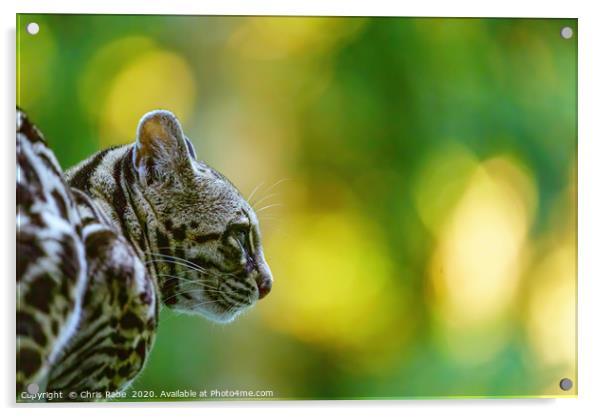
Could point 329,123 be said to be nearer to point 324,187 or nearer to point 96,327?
point 324,187

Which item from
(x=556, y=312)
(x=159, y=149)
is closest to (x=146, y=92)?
(x=159, y=149)

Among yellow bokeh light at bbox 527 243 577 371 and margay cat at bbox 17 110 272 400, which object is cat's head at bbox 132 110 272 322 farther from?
yellow bokeh light at bbox 527 243 577 371

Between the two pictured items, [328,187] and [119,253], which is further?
[328,187]

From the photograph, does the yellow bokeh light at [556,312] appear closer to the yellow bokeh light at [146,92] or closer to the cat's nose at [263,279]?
the cat's nose at [263,279]

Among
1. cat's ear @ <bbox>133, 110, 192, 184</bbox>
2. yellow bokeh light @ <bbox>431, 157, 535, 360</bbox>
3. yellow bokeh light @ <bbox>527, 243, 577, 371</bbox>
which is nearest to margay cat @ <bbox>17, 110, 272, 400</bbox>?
cat's ear @ <bbox>133, 110, 192, 184</bbox>

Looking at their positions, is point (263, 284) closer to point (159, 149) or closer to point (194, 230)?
point (194, 230)

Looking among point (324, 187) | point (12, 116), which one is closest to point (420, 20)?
point (324, 187)
